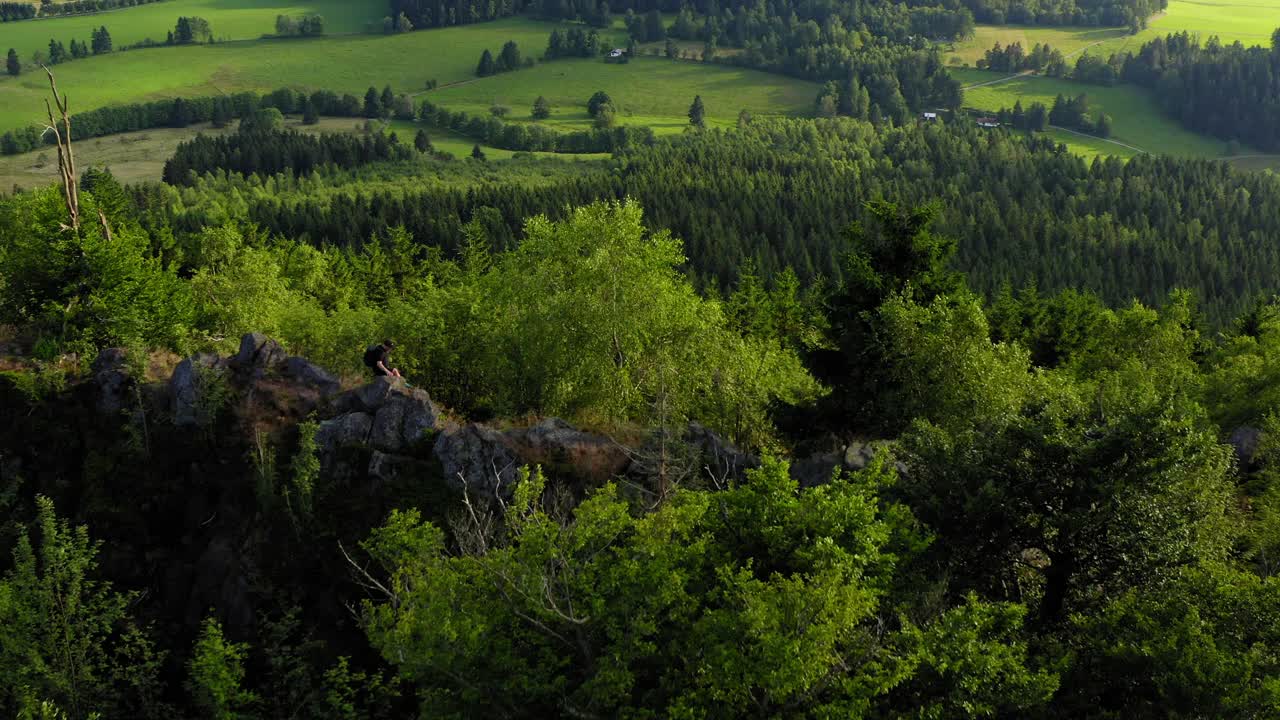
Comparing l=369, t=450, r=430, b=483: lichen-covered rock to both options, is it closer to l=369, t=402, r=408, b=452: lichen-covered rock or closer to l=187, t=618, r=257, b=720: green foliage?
l=369, t=402, r=408, b=452: lichen-covered rock

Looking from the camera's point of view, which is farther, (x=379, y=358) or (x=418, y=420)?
(x=379, y=358)

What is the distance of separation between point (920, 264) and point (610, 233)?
676 inches

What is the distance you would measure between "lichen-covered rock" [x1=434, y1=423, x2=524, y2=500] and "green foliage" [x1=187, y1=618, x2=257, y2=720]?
11437 millimetres

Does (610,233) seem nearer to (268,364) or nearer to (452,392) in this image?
(452,392)

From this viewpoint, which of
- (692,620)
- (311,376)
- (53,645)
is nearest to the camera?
(692,620)

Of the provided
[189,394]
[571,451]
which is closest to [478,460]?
[571,451]

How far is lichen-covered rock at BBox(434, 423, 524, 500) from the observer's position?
44281 millimetres

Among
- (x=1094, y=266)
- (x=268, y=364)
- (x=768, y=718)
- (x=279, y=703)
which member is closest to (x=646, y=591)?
(x=768, y=718)

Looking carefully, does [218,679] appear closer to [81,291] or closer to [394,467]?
[394,467]

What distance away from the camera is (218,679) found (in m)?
36.5

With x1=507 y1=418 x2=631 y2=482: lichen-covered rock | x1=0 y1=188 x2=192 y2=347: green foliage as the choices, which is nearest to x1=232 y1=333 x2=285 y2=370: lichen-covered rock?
x1=0 y1=188 x2=192 y2=347: green foliage

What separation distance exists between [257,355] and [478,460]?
50.3ft

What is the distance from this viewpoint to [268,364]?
5125 cm

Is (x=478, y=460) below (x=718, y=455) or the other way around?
the other way around
